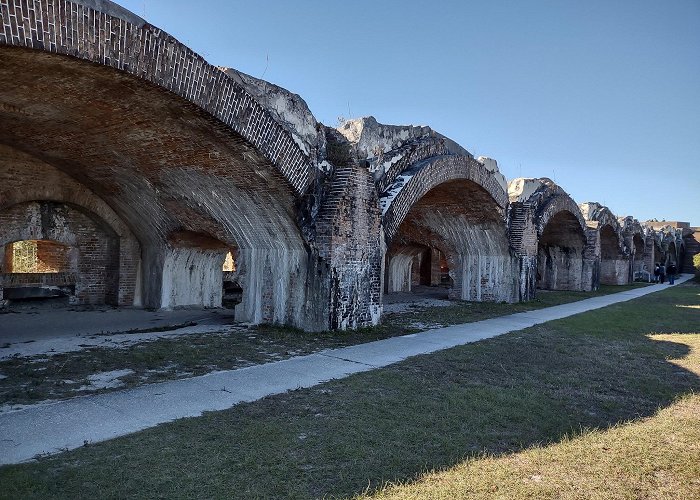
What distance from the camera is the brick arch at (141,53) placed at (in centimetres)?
492

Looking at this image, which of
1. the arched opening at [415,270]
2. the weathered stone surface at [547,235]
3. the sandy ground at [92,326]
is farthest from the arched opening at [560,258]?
the sandy ground at [92,326]

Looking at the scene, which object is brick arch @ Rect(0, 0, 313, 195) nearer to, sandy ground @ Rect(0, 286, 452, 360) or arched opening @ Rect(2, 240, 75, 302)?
sandy ground @ Rect(0, 286, 452, 360)

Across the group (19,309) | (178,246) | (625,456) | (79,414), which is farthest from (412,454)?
(19,309)

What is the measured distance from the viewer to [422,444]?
3750mm

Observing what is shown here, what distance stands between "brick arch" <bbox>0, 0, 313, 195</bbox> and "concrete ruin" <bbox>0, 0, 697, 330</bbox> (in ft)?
0.06

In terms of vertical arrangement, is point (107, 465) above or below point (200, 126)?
below

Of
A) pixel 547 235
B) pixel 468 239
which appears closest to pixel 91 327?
pixel 468 239

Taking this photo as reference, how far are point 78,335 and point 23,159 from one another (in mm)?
4079

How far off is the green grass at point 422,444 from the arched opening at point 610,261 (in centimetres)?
2432

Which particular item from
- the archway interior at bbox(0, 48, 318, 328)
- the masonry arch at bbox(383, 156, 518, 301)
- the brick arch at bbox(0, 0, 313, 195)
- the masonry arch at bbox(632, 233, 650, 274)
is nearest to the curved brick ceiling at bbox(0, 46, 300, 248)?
the archway interior at bbox(0, 48, 318, 328)

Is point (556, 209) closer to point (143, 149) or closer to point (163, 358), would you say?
point (143, 149)

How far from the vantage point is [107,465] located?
3.28 metres

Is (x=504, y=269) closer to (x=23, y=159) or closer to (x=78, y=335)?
(x=78, y=335)

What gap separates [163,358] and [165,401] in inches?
80.3
